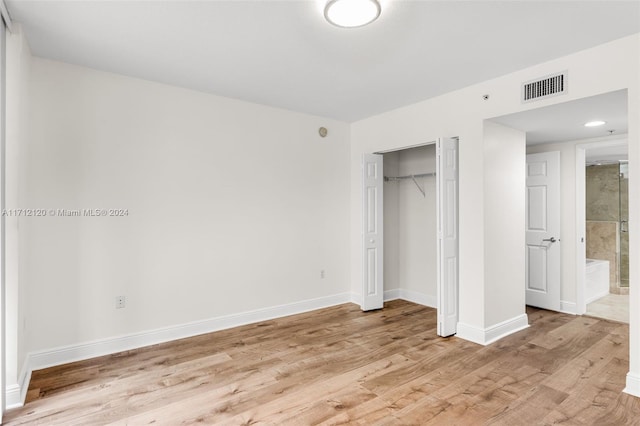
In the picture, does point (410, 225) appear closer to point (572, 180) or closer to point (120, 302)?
point (572, 180)

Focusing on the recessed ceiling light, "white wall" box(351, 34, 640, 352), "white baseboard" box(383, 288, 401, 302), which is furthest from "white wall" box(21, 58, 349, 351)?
the recessed ceiling light

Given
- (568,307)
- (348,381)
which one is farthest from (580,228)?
(348,381)

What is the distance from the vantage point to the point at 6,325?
2.30m

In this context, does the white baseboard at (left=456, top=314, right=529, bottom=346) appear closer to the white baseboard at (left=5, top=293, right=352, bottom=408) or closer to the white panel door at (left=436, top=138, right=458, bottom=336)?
the white panel door at (left=436, top=138, right=458, bottom=336)

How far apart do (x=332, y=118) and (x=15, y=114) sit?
336cm

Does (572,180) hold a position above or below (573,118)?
below

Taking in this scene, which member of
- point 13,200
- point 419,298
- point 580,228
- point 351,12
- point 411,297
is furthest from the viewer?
point 411,297

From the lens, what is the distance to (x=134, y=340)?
3332mm

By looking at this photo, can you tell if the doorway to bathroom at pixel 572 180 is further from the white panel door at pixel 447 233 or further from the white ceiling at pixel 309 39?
the white ceiling at pixel 309 39

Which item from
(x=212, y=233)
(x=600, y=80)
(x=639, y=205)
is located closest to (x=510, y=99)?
(x=600, y=80)

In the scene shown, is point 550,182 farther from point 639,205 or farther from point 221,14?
point 221,14

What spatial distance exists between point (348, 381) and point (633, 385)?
2.05 metres

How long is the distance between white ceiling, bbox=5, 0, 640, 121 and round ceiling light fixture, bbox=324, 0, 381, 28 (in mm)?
92

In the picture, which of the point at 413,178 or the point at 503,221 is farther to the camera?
the point at 413,178
